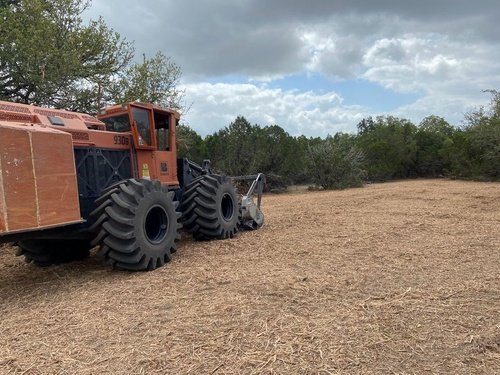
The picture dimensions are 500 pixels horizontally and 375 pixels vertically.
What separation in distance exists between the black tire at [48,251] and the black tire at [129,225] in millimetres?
1398

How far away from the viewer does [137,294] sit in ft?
14.8

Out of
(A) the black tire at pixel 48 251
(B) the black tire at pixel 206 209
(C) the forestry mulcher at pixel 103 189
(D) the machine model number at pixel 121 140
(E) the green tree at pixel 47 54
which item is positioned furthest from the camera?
(E) the green tree at pixel 47 54

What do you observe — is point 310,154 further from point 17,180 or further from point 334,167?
point 17,180

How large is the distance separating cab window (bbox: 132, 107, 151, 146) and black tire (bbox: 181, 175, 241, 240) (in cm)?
115

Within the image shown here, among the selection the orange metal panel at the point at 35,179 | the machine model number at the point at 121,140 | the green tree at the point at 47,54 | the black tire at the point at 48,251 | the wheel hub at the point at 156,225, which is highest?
the green tree at the point at 47,54

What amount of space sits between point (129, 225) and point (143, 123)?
2311mm

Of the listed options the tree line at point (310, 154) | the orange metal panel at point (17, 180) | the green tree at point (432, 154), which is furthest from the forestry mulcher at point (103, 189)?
the green tree at point (432, 154)

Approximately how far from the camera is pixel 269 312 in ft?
12.3

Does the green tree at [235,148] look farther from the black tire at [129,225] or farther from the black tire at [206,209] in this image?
the black tire at [129,225]

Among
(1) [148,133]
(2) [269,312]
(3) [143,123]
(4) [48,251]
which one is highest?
(3) [143,123]

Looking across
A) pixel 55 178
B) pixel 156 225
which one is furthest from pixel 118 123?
pixel 55 178

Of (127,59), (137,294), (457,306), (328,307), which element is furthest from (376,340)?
(127,59)

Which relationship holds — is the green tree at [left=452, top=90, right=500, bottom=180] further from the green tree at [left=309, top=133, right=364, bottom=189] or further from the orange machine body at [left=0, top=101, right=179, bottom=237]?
the orange machine body at [left=0, top=101, right=179, bottom=237]

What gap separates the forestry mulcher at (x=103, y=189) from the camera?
170 inches
